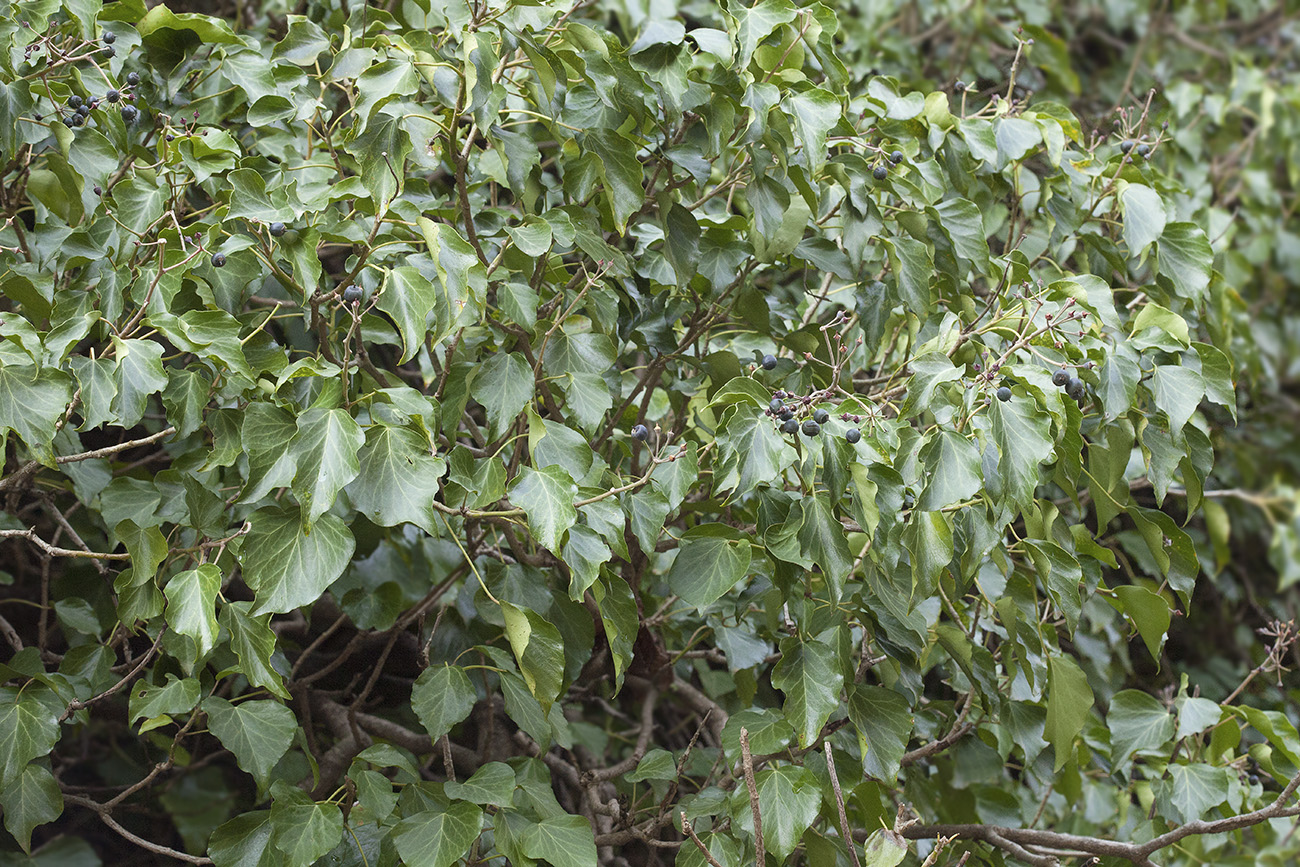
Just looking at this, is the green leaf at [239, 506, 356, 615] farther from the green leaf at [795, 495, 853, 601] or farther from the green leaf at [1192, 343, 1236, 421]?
the green leaf at [1192, 343, 1236, 421]

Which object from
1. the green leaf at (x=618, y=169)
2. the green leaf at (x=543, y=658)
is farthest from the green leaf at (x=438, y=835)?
the green leaf at (x=618, y=169)

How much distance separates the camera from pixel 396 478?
47.9 inches

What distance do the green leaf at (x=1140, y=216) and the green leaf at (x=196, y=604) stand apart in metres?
1.33

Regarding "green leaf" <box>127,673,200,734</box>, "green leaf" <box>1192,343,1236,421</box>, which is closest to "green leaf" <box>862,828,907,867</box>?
"green leaf" <box>1192,343,1236,421</box>

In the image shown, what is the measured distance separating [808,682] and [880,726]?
6.1 inches

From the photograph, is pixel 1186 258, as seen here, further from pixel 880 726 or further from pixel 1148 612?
pixel 880 726

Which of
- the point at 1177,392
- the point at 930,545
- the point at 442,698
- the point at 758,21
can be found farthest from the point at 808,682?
the point at 758,21

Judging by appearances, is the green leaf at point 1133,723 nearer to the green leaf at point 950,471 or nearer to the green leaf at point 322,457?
the green leaf at point 950,471

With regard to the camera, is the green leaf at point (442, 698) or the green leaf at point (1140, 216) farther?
the green leaf at point (1140, 216)

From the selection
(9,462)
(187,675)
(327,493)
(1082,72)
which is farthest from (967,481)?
(1082,72)

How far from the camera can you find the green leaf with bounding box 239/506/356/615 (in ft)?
3.92

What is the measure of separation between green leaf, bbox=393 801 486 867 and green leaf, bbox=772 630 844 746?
41 cm

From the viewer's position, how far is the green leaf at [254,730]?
1396 mm

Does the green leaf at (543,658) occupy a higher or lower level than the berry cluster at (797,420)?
lower
